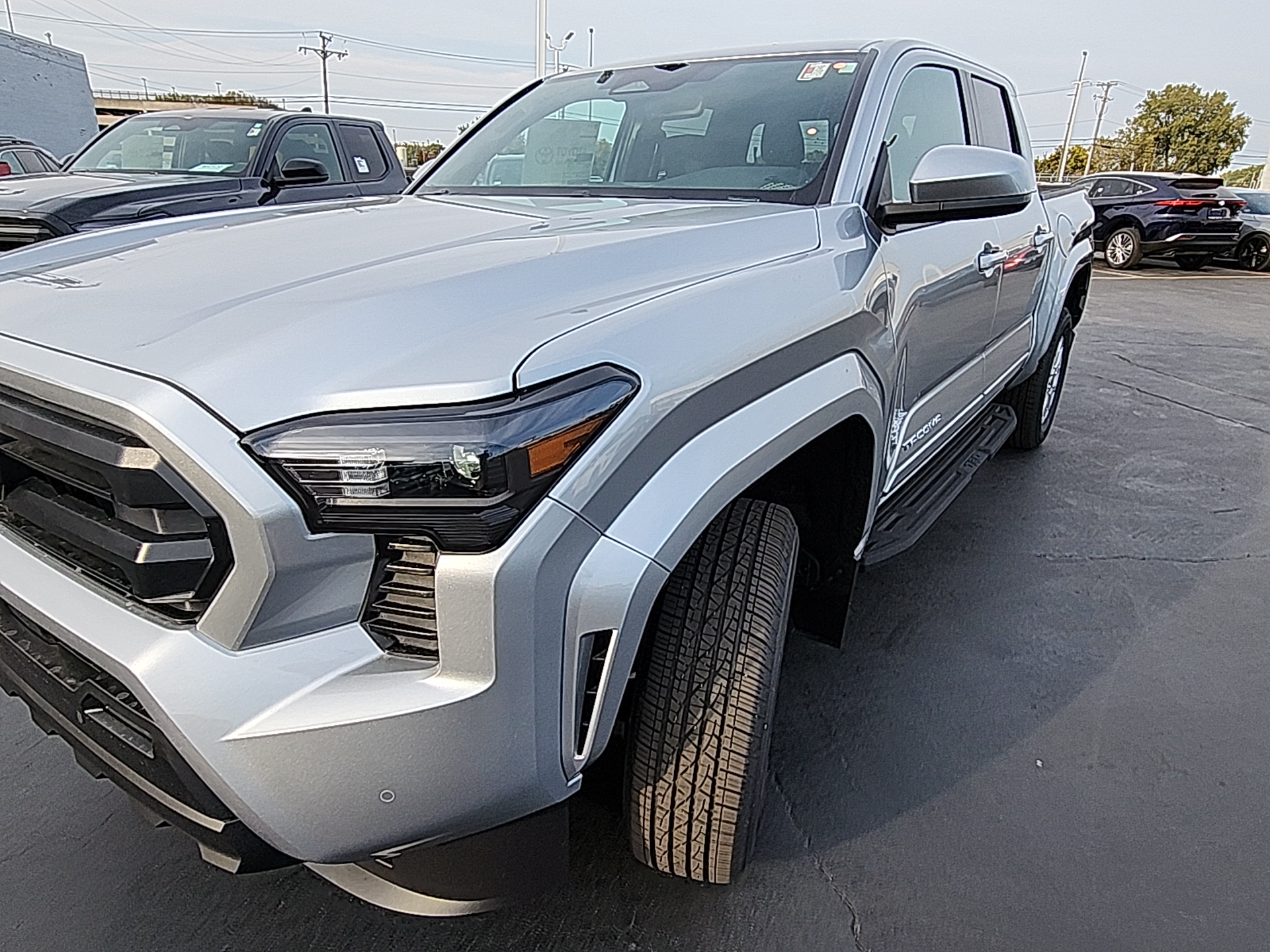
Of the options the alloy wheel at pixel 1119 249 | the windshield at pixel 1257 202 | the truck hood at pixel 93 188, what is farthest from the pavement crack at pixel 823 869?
the windshield at pixel 1257 202

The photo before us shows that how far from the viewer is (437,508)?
46.2 inches

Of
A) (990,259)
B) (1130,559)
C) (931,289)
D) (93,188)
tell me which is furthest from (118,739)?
(93,188)

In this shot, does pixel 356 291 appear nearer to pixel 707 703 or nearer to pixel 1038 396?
pixel 707 703

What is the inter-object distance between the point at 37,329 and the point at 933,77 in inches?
103

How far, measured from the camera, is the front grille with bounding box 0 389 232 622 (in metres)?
1.20

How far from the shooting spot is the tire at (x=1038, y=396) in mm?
4668

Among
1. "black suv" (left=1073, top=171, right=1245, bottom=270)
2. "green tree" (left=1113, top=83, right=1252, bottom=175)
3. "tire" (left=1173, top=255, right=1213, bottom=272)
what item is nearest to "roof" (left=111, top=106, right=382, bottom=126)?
"black suv" (left=1073, top=171, right=1245, bottom=270)

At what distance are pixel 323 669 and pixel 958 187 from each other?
1739 mm

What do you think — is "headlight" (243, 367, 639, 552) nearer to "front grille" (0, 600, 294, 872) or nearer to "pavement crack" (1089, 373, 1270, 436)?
"front grille" (0, 600, 294, 872)

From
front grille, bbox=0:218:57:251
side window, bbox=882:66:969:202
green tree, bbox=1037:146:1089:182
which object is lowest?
green tree, bbox=1037:146:1089:182

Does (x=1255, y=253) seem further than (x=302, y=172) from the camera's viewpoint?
Yes

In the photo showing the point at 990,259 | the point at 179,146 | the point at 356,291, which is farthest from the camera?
the point at 179,146

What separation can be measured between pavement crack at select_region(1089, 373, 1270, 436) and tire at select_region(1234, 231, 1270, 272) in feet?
39.6

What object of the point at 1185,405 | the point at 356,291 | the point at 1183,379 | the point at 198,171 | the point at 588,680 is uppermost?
the point at 356,291
